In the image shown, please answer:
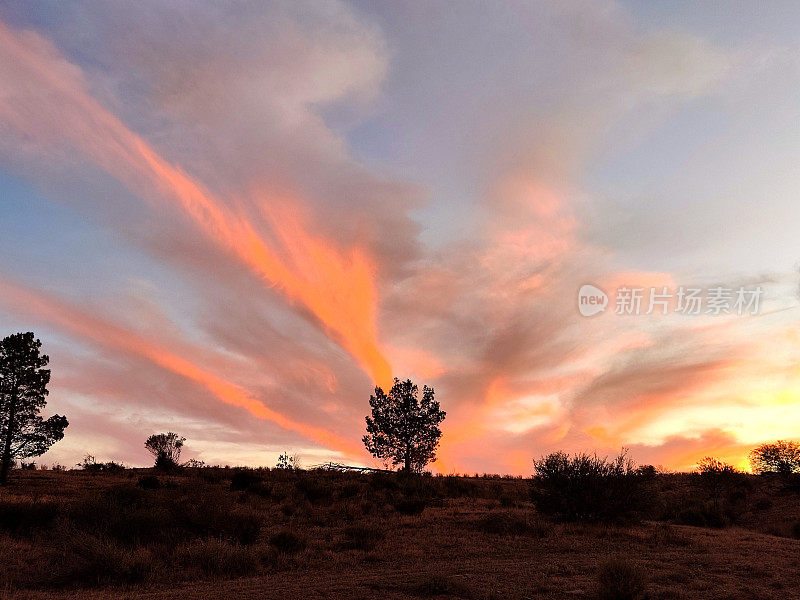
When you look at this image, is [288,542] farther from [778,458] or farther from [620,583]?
[778,458]

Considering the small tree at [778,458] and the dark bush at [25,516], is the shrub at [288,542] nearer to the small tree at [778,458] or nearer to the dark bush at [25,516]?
the dark bush at [25,516]

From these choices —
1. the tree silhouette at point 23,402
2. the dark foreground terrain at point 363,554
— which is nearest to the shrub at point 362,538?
the dark foreground terrain at point 363,554

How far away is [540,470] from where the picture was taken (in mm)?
25984

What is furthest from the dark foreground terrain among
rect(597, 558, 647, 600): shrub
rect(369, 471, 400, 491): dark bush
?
rect(369, 471, 400, 491): dark bush

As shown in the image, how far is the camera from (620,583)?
39.7ft

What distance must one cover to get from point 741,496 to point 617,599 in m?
33.8

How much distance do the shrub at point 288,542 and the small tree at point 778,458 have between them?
39.3 m

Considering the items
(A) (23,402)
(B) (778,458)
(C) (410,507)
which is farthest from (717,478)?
(A) (23,402)

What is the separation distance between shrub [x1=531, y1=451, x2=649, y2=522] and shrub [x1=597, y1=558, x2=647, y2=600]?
37.8 feet

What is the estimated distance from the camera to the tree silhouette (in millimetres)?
38531

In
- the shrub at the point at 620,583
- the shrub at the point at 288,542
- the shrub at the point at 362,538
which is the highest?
the shrub at the point at 620,583

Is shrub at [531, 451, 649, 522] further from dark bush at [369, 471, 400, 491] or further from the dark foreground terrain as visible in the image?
dark bush at [369, 471, 400, 491]

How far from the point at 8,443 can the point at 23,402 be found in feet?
8.93

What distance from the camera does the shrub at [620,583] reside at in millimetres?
11938
